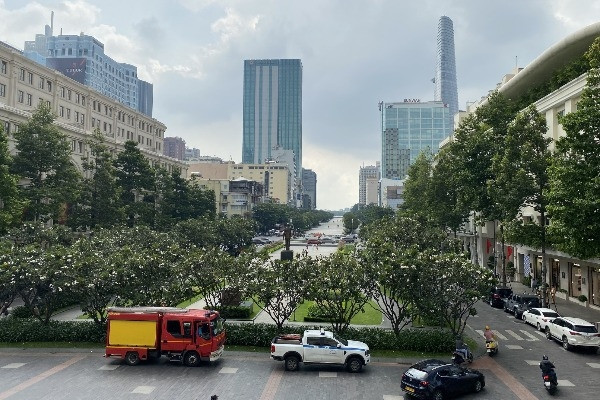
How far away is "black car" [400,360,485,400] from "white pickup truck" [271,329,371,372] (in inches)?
141

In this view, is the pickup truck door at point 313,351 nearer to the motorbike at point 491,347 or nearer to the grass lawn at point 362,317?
the motorbike at point 491,347

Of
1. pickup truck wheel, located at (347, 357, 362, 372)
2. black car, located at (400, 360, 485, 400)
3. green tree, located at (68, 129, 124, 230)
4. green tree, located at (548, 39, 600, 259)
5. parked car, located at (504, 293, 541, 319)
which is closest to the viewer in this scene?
black car, located at (400, 360, 485, 400)

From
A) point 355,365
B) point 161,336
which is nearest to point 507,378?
point 355,365

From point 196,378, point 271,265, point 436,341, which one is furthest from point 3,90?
point 436,341

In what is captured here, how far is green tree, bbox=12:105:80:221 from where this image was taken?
161ft

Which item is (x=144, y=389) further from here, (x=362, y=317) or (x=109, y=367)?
(x=362, y=317)

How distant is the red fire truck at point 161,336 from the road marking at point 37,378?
214 cm

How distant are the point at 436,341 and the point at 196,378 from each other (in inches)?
528

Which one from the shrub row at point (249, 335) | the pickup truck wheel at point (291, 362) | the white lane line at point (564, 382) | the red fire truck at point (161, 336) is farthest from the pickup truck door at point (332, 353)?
the white lane line at point (564, 382)

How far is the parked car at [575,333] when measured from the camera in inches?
1120

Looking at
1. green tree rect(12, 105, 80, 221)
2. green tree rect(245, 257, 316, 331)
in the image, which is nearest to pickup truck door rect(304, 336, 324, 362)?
green tree rect(245, 257, 316, 331)

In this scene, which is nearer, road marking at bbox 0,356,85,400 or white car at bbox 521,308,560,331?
road marking at bbox 0,356,85,400

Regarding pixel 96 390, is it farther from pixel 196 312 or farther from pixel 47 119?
pixel 47 119

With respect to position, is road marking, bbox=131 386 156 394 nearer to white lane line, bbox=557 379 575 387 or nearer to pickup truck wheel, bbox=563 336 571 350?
white lane line, bbox=557 379 575 387
